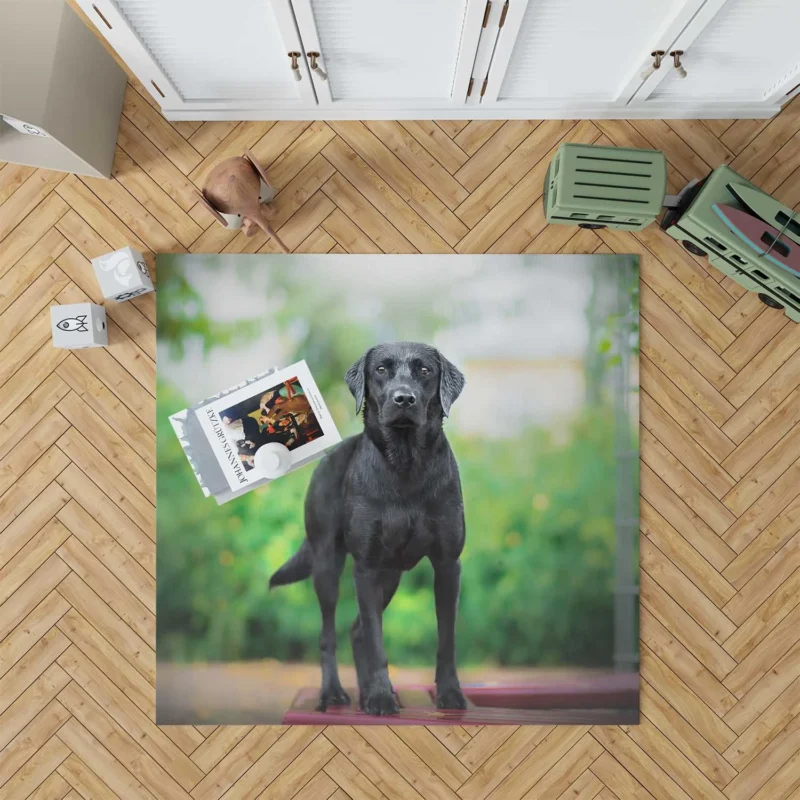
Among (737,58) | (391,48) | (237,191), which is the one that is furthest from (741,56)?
(237,191)

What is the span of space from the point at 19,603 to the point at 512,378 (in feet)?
5.63

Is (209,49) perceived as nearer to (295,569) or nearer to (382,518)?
(382,518)

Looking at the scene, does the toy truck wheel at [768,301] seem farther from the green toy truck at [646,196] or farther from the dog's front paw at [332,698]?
the dog's front paw at [332,698]

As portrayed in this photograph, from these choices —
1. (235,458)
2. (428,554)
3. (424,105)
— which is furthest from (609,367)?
(235,458)

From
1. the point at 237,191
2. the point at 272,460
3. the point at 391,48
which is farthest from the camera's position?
the point at 272,460

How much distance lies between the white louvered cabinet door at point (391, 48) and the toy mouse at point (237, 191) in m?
0.30

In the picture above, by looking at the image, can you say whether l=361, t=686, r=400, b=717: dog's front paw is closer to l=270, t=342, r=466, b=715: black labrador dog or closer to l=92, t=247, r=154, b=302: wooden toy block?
l=270, t=342, r=466, b=715: black labrador dog

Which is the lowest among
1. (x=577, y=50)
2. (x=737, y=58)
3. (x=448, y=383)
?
(x=448, y=383)

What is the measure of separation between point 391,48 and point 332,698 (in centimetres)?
188

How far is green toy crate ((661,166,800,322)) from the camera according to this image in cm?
173

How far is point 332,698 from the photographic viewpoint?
6.27ft

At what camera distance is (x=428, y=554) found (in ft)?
6.25

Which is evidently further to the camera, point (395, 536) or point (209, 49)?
point (395, 536)

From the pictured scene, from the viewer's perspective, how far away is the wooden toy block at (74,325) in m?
1.90
